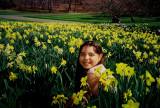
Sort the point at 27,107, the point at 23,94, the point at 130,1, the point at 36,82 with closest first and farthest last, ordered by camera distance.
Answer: the point at 27,107
the point at 23,94
the point at 36,82
the point at 130,1

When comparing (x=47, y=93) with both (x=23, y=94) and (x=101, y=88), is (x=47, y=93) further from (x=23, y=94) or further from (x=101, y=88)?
(x=101, y=88)

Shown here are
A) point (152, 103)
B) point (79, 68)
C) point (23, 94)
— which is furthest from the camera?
point (79, 68)

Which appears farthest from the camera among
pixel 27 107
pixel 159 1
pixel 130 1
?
pixel 130 1

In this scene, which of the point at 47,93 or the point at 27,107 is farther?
the point at 47,93

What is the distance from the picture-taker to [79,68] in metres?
1.78

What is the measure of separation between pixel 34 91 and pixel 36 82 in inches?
5.4

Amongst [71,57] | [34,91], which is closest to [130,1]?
[71,57]

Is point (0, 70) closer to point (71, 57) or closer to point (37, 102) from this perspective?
point (37, 102)

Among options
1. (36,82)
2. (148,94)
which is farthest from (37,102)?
(148,94)

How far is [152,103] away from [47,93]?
1156 millimetres

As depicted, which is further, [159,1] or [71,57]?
[159,1]

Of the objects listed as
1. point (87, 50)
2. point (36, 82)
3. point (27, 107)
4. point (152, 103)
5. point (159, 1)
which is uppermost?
point (159, 1)

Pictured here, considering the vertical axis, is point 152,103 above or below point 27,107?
above

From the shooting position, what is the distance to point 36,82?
167cm
